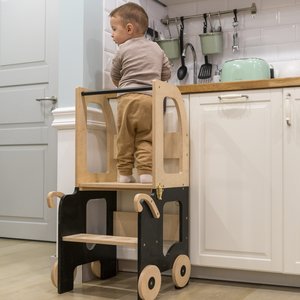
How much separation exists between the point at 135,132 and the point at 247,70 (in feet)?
2.17

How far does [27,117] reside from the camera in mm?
3592

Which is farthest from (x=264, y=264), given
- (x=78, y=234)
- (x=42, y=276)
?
(x=42, y=276)

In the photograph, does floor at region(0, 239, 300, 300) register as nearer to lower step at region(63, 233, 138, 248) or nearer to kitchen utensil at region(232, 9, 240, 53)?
lower step at region(63, 233, 138, 248)

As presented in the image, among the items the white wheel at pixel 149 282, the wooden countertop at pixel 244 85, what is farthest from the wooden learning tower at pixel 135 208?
the wooden countertop at pixel 244 85

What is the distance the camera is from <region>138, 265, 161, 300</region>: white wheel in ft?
6.43

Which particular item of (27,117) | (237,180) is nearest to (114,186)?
(237,180)

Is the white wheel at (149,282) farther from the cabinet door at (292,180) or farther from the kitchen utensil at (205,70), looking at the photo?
the kitchen utensil at (205,70)

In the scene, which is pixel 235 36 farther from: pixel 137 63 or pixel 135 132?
pixel 135 132

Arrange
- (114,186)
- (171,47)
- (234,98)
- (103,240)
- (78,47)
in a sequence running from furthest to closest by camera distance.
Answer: (171,47)
(78,47)
(234,98)
(114,186)
(103,240)

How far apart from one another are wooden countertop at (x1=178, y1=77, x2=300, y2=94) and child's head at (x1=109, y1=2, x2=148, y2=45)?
341 millimetres

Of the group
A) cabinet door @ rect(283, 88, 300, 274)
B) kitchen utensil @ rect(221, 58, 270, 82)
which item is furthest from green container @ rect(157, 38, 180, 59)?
cabinet door @ rect(283, 88, 300, 274)

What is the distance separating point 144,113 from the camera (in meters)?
2.28

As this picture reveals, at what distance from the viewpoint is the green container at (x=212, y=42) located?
296 cm

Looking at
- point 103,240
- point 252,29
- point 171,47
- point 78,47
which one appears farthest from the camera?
point 171,47
